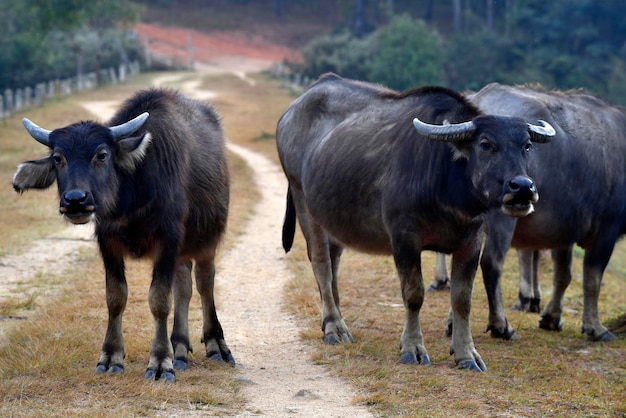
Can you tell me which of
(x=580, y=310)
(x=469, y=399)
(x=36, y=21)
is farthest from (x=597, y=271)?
(x=36, y=21)

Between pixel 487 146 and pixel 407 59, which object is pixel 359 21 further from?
pixel 487 146

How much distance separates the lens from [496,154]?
6559 mm

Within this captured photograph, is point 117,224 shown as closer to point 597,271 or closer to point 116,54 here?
point 597,271

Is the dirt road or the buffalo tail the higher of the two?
the buffalo tail

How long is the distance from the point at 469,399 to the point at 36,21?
1609 inches

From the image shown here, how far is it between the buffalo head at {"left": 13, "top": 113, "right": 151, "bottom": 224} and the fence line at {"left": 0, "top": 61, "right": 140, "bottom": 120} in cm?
2474

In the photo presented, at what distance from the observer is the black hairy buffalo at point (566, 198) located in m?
8.19

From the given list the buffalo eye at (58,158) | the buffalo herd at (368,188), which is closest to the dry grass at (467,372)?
the buffalo herd at (368,188)

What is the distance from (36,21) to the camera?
142 ft

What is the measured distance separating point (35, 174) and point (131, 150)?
69 centimetres

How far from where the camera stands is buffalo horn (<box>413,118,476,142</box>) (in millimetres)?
6668

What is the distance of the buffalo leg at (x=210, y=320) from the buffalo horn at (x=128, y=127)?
1348mm

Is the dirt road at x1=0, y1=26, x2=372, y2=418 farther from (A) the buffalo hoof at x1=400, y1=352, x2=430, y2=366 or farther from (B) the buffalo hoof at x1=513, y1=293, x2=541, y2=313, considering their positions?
(B) the buffalo hoof at x1=513, y1=293, x2=541, y2=313

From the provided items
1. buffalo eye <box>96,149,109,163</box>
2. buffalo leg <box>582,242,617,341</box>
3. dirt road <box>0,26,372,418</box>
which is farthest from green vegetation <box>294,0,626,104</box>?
buffalo eye <box>96,149,109,163</box>
